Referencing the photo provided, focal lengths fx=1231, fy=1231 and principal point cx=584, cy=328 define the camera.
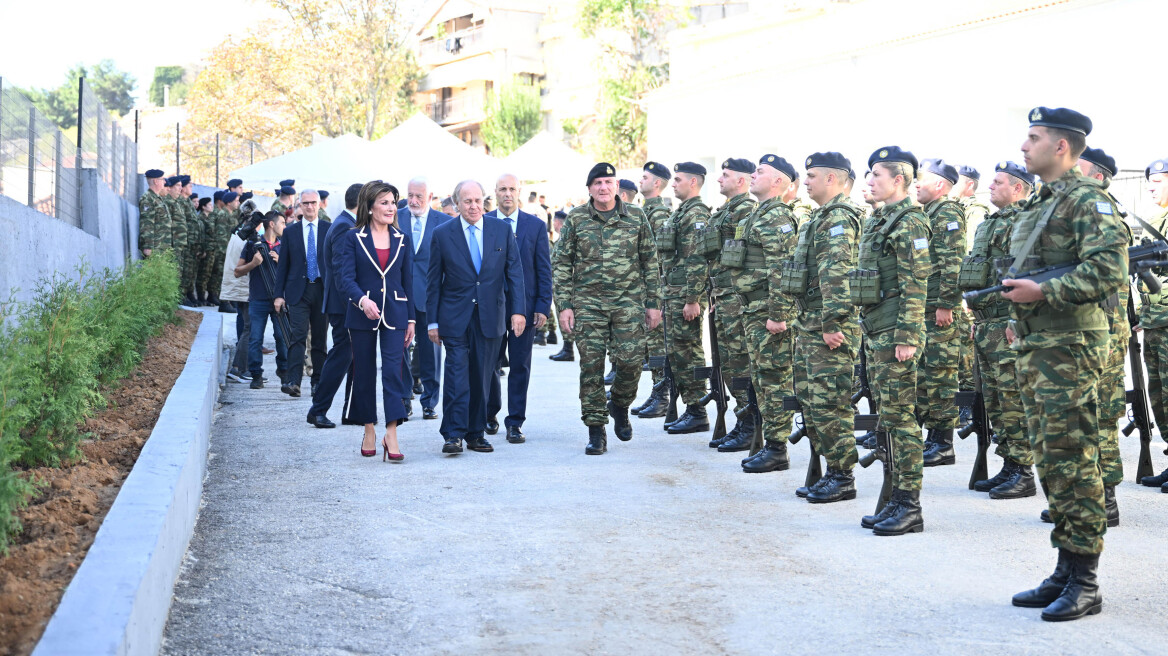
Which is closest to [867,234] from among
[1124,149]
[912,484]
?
[912,484]

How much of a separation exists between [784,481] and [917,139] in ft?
71.1

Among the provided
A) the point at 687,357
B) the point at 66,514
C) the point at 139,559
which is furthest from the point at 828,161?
the point at 139,559

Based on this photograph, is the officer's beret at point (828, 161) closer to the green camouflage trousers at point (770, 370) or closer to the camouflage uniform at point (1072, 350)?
the green camouflage trousers at point (770, 370)

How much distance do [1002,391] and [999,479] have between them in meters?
0.56

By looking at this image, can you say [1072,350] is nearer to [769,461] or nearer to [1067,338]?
[1067,338]

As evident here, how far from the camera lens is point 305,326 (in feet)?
39.8

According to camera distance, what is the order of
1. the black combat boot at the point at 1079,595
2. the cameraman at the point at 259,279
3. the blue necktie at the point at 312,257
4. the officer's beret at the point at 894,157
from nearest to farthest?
the black combat boot at the point at 1079,595
the officer's beret at the point at 894,157
the blue necktie at the point at 312,257
the cameraman at the point at 259,279

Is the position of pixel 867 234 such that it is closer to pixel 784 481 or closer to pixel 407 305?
pixel 784 481

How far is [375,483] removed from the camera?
7.97 meters

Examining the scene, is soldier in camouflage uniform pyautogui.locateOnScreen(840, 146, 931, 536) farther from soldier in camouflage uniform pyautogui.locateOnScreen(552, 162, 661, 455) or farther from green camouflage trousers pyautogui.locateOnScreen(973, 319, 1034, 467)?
soldier in camouflage uniform pyautogui.locateOnScreen(552, 162, 661, 455)

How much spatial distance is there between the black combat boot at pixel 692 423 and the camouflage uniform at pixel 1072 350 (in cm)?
507

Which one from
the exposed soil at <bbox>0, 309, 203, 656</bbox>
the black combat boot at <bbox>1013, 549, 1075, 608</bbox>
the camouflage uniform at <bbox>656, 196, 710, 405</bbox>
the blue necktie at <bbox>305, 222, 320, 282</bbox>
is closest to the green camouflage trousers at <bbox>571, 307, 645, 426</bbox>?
the camouflage uniform at <bbox>656, 196, 710, 405</bbox>

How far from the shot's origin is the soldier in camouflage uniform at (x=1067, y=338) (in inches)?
203

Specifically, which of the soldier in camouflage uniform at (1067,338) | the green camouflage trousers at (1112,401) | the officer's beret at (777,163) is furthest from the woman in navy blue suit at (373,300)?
the soldier in camouflage uniform at (1067,338)
